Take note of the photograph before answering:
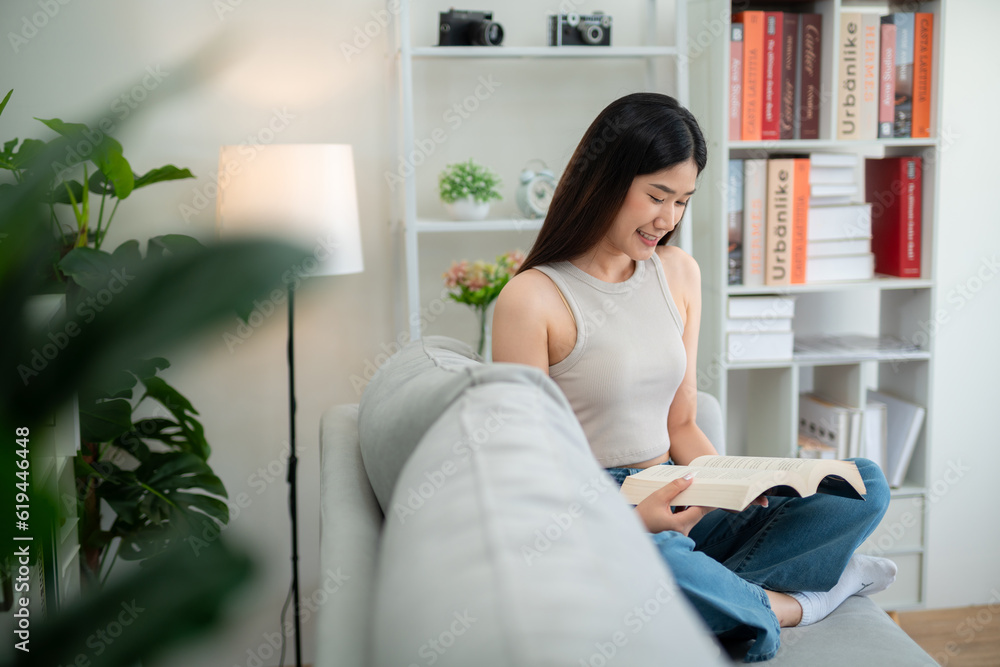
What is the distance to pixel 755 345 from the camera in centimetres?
223

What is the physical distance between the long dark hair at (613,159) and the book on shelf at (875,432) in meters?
1.17

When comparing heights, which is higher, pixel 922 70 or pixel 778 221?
pixel 922 70

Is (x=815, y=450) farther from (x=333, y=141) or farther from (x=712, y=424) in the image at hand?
(x=333, y=141)

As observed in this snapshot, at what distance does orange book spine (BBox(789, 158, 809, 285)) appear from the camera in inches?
85.3

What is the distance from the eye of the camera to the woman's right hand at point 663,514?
3.92 ft

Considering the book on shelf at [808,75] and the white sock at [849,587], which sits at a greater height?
the book on shelf at [808,75]

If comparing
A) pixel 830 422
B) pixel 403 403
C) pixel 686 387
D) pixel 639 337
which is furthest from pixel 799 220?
pixel 403 403

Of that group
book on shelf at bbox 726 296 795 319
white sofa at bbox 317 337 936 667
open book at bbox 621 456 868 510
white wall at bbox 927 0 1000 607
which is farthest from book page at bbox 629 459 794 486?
white wall at bbox 927 0 1000 607

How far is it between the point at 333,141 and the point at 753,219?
118cm

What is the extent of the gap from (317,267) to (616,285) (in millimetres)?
1339

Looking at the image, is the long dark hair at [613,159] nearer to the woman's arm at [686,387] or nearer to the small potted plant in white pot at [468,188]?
the woman's arm at [686,387]

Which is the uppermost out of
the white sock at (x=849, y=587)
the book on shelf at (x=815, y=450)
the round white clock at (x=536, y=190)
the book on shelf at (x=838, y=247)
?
the round white clock at (x=536, y=190)

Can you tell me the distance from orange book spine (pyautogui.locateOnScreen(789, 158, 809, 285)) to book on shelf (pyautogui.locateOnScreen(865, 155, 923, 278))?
279 millimetres

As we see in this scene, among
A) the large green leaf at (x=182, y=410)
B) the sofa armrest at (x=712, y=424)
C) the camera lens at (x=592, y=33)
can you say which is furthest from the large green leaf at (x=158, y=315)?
the camera lens at (x=592, y=33)
